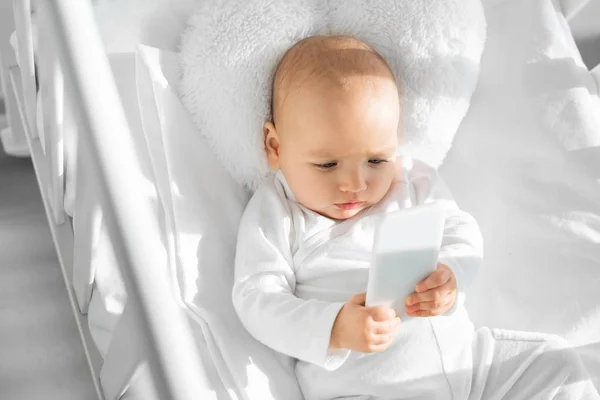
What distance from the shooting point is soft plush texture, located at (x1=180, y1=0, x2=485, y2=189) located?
116cm

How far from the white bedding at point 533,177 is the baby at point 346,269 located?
108 millimetres

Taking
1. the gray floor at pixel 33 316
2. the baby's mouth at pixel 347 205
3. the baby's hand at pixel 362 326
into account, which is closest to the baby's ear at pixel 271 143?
the baby's mouth at pixel 347 205

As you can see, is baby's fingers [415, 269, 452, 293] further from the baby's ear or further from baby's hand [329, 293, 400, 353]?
the baby's ear

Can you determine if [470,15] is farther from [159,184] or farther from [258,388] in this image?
[258,388]

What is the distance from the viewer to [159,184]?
114 cm

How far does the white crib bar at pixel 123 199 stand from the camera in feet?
1.87

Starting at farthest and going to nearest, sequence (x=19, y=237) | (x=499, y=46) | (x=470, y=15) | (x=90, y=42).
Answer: (x=19, y=237), (x=499, y=46), (x=470, y=15), (x=90, y=42)

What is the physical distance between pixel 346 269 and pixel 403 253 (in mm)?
230

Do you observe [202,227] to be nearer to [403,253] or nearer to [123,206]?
[403,253]

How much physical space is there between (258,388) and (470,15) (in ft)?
2.16

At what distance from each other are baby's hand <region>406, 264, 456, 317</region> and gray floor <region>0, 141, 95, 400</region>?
68 centimetres

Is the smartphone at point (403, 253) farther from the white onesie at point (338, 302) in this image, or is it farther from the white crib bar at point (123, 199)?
the white crib bar at point (123, 199)

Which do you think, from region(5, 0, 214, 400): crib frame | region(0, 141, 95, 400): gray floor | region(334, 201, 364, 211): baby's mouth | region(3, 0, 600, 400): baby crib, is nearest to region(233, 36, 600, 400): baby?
region(334, 201, 364, 211): baby's mouth

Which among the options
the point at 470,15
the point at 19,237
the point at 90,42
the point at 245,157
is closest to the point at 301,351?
the point at 245,157
